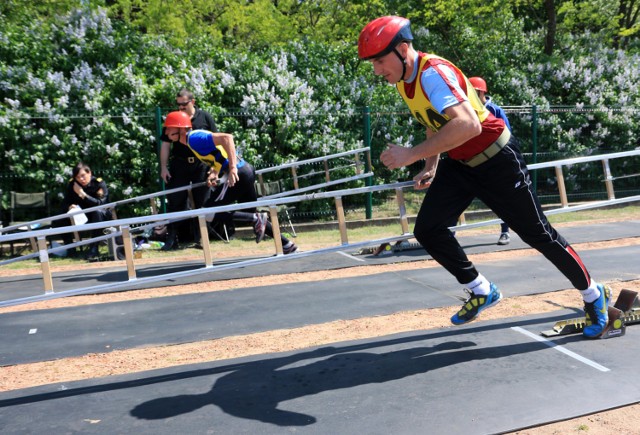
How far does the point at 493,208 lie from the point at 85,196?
735cm

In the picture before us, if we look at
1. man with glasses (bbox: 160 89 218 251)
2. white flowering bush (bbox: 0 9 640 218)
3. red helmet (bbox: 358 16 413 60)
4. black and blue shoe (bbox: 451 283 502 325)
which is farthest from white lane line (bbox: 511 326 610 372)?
white flowering bush (bbox: 0 9 640 218)

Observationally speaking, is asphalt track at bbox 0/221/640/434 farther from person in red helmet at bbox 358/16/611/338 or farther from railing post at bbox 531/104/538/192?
railing post at bbox 531/104/538/192

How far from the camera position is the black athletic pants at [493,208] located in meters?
4.24

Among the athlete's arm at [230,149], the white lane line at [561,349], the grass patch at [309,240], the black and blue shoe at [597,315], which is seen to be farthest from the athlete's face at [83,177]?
the black and blue shoe at [597,315]

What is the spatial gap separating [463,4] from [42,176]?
13.4 m

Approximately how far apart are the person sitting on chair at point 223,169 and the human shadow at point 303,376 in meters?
3.04

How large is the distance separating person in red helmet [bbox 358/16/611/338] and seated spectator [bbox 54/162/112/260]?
6.59 metres

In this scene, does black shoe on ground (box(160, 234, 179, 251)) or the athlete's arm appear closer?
the athlete's arm

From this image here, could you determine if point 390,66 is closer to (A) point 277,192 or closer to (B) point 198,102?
(A) point 277,192

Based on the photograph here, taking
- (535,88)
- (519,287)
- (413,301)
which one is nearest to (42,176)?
(413,301)

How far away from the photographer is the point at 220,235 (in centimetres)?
1088

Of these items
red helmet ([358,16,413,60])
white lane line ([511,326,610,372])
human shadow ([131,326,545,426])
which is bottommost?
white lane line ([511,326,610,372])

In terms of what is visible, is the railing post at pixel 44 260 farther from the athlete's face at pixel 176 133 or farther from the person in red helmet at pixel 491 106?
the athlete's face at pixel 176 133

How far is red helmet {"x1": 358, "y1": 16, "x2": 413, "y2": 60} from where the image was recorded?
392 cm
